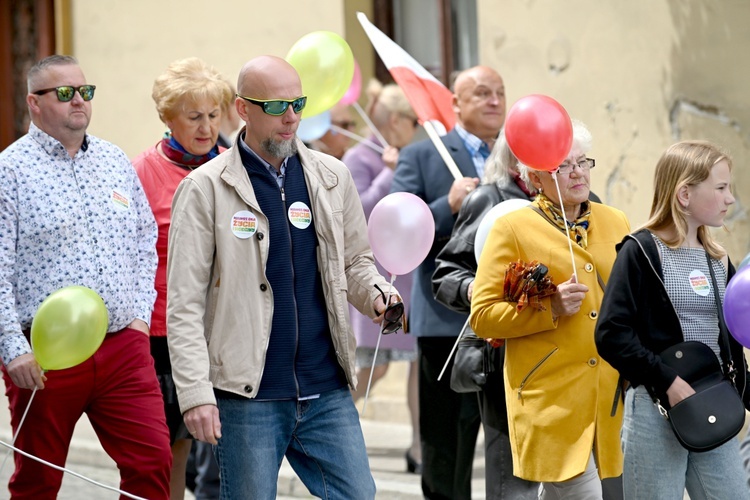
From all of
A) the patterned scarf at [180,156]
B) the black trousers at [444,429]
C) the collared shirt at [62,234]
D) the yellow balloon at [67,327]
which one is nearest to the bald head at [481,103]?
the black trousers at [444,429]

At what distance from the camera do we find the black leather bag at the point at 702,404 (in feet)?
15.8

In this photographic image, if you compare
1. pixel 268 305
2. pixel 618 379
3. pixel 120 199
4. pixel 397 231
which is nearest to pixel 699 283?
pixel 618 379

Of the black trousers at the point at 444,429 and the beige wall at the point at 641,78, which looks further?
the beige wall at the point at 641,78

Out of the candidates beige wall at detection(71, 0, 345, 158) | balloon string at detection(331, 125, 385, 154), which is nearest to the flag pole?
balloon string at detection(331, 125, 385, 154)

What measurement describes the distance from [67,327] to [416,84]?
8.93ft

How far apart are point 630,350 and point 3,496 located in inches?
189

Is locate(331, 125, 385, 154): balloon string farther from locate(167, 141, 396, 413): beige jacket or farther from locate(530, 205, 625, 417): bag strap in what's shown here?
locate(167, 141, 396, 413): beige jacket

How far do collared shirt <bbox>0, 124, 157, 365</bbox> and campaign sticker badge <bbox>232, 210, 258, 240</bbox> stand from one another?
995 mm

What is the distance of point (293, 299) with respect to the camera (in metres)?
4.90

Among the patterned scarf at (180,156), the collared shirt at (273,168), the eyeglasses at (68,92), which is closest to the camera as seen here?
the collared shirt at (273,168)

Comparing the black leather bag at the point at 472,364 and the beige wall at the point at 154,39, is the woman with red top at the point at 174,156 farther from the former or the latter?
the beige wall at the point at 154,39

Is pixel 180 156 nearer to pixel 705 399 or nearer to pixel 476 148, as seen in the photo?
pixel 476 148

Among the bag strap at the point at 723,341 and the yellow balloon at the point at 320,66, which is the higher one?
the yellow balloon at the point at 320,66

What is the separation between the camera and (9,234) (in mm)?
5426
